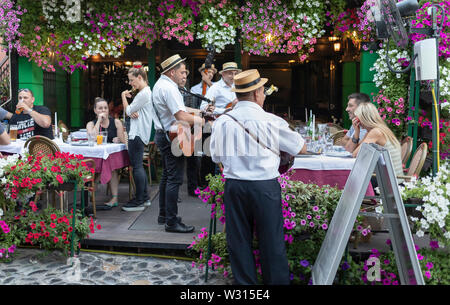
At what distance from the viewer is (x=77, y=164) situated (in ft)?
14.2

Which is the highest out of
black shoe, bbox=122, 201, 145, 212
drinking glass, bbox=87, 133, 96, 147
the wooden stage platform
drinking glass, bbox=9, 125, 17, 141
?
drinking glass, bbox=9, 125, 17, 141

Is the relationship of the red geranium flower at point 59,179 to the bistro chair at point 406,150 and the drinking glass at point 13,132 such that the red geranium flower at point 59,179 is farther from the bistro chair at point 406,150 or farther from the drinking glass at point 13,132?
the bistro chair at point 406,150

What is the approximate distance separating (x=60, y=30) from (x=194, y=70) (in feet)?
13.4

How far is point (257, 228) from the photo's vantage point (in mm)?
3166

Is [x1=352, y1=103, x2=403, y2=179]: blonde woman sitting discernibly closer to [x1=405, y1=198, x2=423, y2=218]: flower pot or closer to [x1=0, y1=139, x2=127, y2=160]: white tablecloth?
[x1=405, y1=198, x2=423, y2=218]: flower pot

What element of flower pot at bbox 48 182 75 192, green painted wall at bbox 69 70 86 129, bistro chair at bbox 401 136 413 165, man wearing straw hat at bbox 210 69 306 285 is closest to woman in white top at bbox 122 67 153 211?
flower pot at bbox 48 182 75 192

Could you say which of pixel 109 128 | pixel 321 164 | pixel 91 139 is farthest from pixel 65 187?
pixel 321 164

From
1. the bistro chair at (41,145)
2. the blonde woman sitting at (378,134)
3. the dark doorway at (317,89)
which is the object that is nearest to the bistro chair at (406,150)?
the blonde woman sitting at (378,134)

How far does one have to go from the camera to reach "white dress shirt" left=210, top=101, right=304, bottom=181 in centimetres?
310

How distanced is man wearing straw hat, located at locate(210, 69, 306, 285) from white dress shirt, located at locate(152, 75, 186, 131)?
5.33 feet

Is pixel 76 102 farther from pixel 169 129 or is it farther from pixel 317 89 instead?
pixel 169 129

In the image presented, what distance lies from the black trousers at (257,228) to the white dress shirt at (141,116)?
111 inches

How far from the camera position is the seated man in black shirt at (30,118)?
230 inches

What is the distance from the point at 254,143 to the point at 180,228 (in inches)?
82.5
